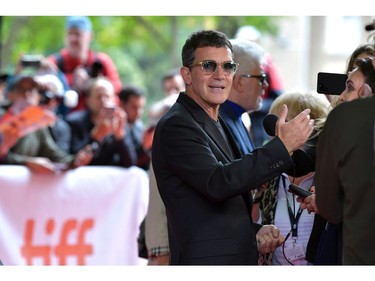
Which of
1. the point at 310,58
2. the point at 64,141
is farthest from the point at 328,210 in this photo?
the point at 310,58

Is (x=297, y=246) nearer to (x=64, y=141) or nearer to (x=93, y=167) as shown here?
(x=93, y=167)

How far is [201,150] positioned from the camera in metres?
4.96

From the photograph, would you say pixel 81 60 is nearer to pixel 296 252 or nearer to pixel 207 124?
pixel 296 252

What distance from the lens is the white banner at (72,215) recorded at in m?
9.39

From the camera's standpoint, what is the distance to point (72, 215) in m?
9.56

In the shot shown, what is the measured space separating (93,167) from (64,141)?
846mm

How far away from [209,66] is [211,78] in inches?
2.5

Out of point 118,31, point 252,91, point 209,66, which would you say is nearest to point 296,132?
point 209,66

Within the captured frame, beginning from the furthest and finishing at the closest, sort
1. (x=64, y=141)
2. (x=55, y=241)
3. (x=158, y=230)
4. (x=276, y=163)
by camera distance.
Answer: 1. (x=64, y=141)
2. (x=55, y=241)
3. (x=158, y=230)
4. (x=276, y=163)

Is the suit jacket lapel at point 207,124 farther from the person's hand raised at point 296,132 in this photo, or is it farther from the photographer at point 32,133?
the photographer at point 32,133

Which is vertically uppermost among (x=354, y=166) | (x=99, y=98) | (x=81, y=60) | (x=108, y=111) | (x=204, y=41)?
(x=204, y=41)

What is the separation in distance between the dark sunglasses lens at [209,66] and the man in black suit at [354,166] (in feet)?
3.38

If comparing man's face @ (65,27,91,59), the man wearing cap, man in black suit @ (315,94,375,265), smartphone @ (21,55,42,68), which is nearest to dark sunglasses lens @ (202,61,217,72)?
man in black suit @ (315,94,375,265)

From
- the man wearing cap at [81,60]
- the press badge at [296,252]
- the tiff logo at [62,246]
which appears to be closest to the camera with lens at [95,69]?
the man wearing cap at [81,60]
